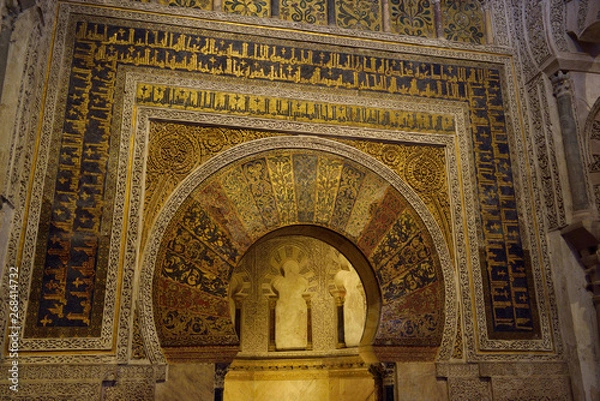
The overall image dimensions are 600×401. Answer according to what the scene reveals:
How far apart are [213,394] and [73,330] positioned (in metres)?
1.04

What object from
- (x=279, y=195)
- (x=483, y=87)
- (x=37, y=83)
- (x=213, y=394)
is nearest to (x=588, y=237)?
(x=483, y=87)

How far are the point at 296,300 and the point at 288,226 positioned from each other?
2.52m

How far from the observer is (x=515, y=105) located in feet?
17.3

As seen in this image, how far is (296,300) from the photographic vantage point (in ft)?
22.5

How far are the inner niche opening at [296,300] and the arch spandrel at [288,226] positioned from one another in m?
1.77

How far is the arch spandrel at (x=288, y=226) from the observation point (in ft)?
13.6

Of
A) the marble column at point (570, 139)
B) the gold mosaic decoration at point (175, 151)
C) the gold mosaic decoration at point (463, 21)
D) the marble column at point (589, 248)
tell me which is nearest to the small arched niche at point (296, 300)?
the gold mosaic decoration at point (175, 151)

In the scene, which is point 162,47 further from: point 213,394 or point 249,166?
point 213,394

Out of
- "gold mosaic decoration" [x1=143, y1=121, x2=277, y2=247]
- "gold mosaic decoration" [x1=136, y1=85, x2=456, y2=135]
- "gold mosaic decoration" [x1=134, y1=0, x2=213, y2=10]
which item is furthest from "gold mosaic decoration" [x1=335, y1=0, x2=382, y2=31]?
"gold mosaic decoration" [x1=143, y1=121, x2=277, y2=247]

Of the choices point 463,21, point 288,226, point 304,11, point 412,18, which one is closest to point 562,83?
point 463,21

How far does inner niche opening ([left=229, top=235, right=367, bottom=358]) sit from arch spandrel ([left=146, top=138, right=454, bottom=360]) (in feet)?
5.81

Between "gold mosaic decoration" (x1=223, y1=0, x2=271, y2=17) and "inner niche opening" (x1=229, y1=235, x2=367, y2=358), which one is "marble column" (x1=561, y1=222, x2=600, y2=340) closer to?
Answer: "inner niche opening" (x1=229, y1=235, x2=367, y2=358)

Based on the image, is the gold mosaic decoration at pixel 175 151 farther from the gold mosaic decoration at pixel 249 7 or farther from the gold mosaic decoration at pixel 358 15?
the gold mosaic decoration at pixel 358 15

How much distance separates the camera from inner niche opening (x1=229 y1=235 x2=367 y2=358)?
21.1 feet
